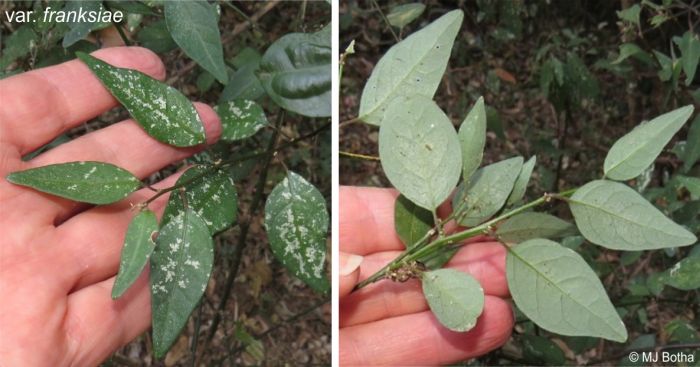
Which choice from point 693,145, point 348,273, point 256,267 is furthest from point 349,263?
point 256,267

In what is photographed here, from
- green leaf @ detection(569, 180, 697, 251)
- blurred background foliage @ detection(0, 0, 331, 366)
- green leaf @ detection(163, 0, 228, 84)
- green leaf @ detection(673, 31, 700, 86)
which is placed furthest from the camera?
blurred background foliage @ detection(0, 0, 331, 366)

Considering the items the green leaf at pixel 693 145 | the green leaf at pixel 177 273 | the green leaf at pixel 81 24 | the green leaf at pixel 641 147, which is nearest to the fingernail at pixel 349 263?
the green leaf at pixel 177 273

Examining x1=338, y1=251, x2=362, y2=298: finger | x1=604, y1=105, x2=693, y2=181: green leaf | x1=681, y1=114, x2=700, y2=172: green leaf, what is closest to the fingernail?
x1=338, y1=251, x2=362, y2=298: finger

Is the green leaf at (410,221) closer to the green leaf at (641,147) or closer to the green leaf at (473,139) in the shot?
the green leaf at (473,139)

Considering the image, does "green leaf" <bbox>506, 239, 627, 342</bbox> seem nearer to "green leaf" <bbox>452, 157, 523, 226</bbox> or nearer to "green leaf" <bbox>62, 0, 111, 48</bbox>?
"green leaf" <bbox>452, 157, 523, 226</bbox>

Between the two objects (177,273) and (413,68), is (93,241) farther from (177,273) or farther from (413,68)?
(413,68)
